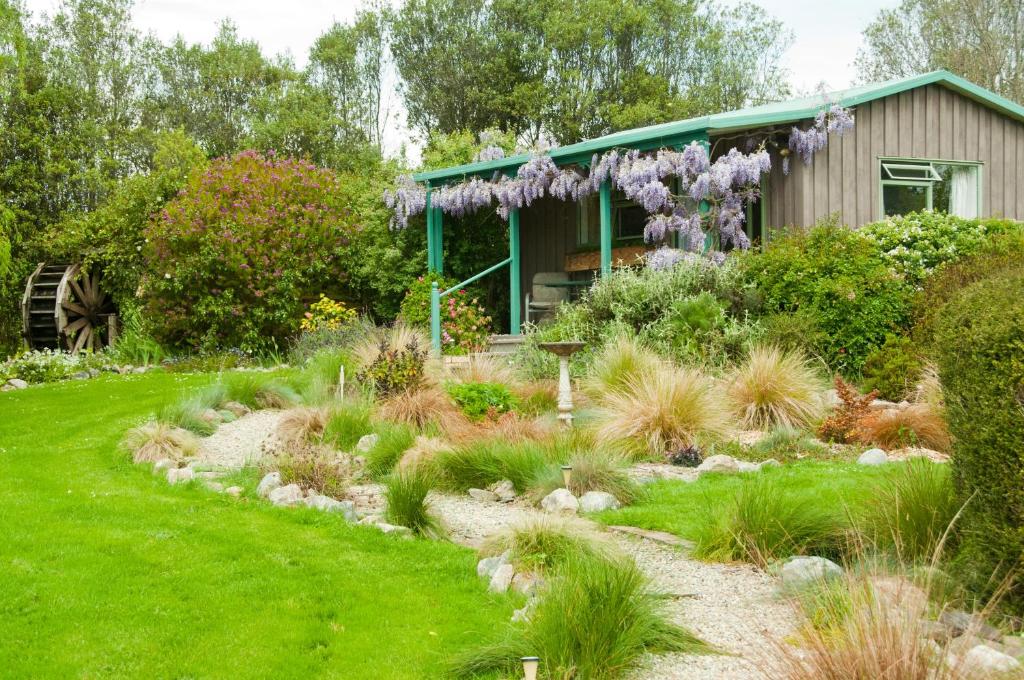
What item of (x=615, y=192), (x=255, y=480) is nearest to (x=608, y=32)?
(x=615, y=192)

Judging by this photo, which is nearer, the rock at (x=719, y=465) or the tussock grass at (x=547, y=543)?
the tussock grass at (x=547, y=543)

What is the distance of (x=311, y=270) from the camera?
53.1ft

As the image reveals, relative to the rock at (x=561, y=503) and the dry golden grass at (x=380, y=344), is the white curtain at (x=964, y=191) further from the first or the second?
the rock at (x=561, y=503)

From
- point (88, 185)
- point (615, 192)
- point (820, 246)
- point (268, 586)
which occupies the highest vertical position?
point (88, 185)

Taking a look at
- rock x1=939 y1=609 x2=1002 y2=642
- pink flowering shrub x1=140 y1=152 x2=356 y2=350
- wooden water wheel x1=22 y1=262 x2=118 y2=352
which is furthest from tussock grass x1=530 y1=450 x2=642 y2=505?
wooden water wheel x1=22 y1=262 x2=118 y2=352

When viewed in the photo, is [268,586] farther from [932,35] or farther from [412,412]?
[932,35]

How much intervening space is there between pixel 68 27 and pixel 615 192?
64.4 ft

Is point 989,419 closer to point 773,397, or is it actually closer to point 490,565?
point 490,565

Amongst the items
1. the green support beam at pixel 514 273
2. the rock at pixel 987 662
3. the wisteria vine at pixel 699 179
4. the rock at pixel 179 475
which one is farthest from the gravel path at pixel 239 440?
the rock at pixel 987 662

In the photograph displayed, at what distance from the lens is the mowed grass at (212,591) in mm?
3814

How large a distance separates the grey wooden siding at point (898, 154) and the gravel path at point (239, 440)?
7321mm

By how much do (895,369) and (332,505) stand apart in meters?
5.69

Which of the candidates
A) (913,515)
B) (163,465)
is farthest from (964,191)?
(163,465)

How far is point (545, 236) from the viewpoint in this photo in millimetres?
16625
